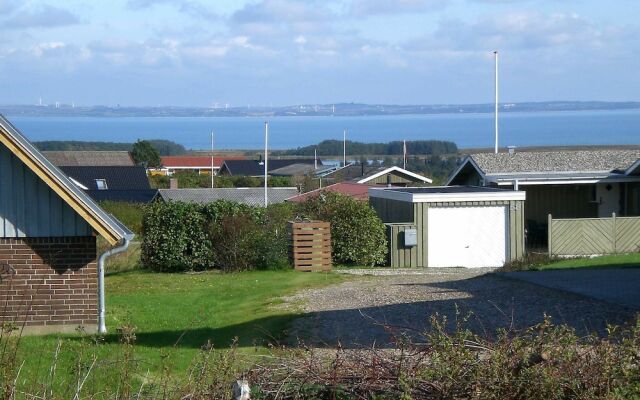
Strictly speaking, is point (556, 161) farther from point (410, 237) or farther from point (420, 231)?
point (410, 237)

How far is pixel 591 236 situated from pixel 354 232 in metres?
7.92

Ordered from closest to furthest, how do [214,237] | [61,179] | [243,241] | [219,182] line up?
[61,179] → [243,241] → [214,237] → [219,182]

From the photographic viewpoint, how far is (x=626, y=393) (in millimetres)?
6141

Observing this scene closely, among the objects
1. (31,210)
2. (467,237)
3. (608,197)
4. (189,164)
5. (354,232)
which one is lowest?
(467,237)

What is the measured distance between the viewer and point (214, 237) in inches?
1085

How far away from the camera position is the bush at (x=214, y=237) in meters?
27.1

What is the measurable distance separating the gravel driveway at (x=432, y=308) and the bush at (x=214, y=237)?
18.8 ft

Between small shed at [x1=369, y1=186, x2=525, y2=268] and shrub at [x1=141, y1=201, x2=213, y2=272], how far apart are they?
6.31 metres

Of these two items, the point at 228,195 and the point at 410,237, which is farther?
the point at 228,195

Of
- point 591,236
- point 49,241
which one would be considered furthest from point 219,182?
point 49,241

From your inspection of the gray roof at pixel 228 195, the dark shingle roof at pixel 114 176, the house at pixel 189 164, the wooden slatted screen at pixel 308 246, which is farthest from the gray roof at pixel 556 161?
the house at pixel 189 164

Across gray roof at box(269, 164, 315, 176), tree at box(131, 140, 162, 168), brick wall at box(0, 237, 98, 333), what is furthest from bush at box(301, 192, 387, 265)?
tree at box(131, 140, 162, 168)

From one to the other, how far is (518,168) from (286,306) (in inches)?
792

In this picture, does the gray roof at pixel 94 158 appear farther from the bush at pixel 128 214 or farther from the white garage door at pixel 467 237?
the white garage door at pixel 467 237
